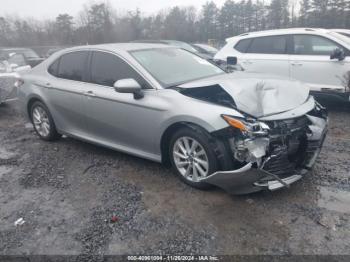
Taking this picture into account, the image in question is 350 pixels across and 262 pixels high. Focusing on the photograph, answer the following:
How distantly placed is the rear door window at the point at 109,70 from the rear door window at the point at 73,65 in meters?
0.22

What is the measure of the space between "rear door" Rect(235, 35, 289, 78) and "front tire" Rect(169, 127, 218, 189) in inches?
164

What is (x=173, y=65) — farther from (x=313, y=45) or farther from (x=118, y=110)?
(x=313, y=45)

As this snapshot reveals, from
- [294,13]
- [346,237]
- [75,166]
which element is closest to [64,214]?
[75,166]

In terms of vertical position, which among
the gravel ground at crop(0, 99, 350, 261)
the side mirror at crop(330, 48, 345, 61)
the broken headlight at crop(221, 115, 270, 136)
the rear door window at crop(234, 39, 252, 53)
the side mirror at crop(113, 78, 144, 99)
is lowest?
the gravel ground at crop(0, 99, 350, 261)

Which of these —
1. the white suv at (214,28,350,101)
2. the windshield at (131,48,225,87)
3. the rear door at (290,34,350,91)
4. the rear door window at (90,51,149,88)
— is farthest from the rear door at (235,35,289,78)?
the rear door window at (90,51,149,88)

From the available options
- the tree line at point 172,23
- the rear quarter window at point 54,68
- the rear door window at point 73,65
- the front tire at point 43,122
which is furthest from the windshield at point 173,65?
the tree line at point 172,23

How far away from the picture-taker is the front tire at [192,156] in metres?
3.29

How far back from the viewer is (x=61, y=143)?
5406mm

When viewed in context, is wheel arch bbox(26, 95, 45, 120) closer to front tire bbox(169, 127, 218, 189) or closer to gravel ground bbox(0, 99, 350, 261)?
gravel ground bbox(0, 99, 350, 261)

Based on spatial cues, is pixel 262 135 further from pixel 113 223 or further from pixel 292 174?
pixel 113 223

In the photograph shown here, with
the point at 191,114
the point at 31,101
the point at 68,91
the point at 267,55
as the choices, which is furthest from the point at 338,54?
the point at 31,101

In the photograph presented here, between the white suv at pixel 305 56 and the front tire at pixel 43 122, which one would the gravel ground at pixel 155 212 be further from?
the white suv at pixel 305 56

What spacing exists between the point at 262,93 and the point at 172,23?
124 feet

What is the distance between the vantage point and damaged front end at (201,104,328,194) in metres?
2.99
